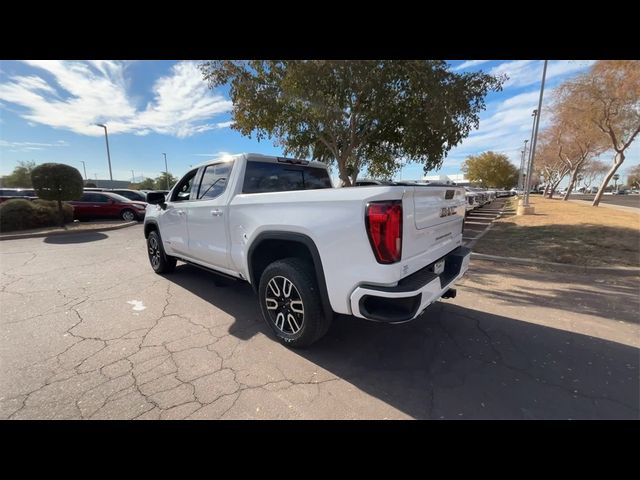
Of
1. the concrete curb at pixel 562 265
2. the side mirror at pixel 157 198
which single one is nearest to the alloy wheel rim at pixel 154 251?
the side mirror at pixel 157 198

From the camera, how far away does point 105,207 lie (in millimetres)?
13609

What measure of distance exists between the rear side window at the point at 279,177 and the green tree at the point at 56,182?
12082 millimetres

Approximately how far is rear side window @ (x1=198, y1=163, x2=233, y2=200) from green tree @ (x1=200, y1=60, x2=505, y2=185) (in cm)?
546

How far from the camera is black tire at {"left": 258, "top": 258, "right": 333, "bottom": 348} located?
2617 mm

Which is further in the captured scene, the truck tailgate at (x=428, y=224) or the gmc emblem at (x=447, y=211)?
the gmc emblem at (x=447, y=211)

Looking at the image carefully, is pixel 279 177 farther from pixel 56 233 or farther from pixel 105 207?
pixel 105 207

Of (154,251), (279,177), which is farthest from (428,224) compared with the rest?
(154,251)

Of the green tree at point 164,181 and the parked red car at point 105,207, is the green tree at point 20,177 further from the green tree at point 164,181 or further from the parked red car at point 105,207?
the parked red car at point 105,207

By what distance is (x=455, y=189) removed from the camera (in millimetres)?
3074

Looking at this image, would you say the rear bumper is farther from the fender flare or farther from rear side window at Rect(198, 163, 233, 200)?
rear side window at Rect(198, 163, 233, 200)

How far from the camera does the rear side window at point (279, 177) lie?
352cm
